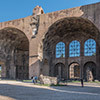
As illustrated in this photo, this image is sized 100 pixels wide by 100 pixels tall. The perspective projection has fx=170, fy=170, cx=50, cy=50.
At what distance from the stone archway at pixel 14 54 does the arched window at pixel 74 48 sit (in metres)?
7.77

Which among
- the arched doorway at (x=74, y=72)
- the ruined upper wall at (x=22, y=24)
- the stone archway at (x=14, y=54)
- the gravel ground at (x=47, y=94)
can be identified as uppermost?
the ruined upper wall at (x=22, y=24)

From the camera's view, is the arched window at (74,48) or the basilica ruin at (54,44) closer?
the basilica ruin at (54,44)

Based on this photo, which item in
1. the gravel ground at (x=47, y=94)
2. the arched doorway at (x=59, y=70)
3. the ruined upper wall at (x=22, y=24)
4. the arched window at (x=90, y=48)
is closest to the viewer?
the gravel ground at (x=47, y=94)

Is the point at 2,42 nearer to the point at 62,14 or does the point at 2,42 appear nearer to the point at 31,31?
the point at 31,31

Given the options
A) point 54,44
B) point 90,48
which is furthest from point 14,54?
point 90,48

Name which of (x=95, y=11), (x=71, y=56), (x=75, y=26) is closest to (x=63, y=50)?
(x=71, y=56)

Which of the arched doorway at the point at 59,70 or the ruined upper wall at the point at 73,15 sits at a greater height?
the ruined upper wall at the point at 73,15

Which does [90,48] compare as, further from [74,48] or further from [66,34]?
[66,34]

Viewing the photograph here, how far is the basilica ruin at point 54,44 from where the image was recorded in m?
21.0

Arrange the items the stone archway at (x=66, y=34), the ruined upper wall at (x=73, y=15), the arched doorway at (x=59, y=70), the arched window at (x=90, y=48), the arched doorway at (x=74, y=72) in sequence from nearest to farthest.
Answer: the ruined upper wall at (x=73, y=15)
the stone archway at (x=66, y=34)
the arched window at (x=90, y=48)
the arched doorway at (x=59, y=70)
the arched doorway at (x=74, y=72)

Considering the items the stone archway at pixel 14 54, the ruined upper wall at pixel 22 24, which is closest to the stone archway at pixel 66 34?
the ruined upper wall at pixel 22 24

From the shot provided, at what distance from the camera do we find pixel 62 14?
20703 millimetres

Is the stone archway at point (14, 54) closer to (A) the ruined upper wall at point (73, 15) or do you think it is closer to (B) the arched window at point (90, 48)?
(A) the ruined upper wall at point (73, 15)

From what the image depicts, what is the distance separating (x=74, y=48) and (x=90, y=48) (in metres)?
2.59
